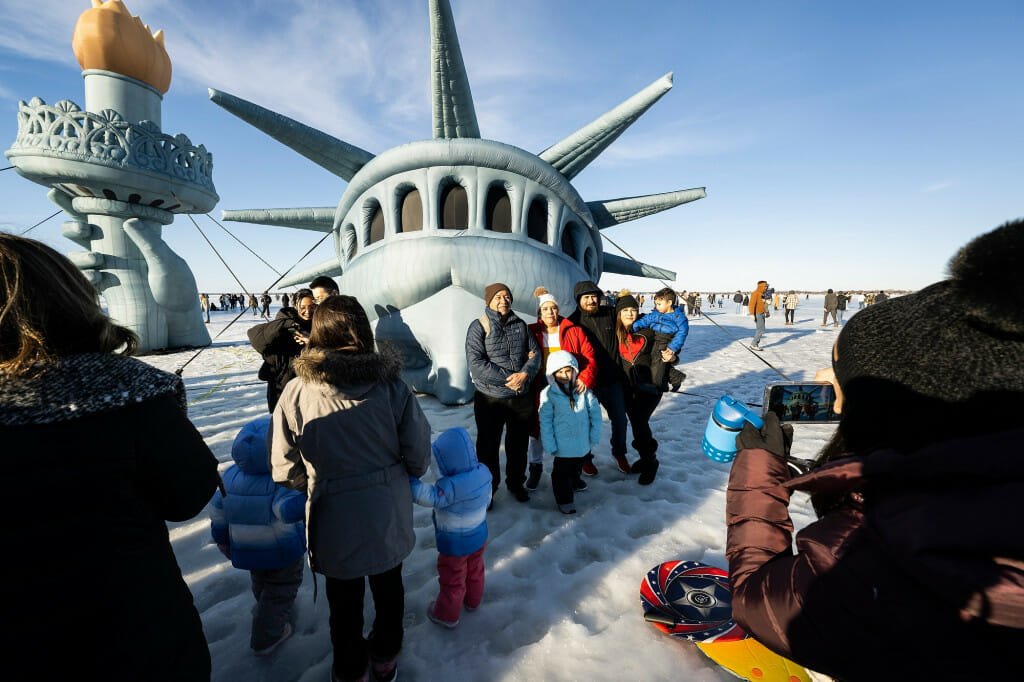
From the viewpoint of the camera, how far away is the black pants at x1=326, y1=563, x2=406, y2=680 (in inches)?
66.4

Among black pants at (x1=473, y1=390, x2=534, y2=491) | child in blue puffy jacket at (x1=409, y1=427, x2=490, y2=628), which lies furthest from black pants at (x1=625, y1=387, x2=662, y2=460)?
child in blue puffy jacket at (x1=409, y1=427, x2=490, y2=628)

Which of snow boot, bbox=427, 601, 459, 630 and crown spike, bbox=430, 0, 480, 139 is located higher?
crown spike, bbox=430, 0, 480, 139

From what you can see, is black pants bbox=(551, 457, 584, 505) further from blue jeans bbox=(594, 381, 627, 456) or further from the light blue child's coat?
blue jeans bbox=(594, 381, 627, 456)

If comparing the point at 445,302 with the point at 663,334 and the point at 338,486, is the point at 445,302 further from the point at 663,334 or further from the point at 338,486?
the point at 338,486

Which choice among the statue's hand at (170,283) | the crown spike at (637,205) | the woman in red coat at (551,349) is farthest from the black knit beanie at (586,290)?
the statue's hand at (170,283)

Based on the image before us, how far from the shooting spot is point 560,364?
3.11 meters

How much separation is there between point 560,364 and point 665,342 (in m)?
1.21

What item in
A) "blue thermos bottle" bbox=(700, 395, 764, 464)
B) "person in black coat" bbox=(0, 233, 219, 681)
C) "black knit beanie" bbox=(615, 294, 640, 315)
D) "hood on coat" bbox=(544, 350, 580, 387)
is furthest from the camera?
"black knit beanie" bbox=(615, 294, 640, 315)

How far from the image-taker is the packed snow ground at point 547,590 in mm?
1887

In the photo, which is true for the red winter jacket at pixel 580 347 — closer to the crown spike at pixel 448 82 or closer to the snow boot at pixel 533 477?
the snow boot at pixel 533 477

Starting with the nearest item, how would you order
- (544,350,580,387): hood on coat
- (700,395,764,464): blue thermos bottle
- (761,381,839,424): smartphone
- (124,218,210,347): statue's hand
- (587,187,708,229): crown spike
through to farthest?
(700,395,764,464): blue thermos bottle < (761,381,839,424): smartphone < (544,350,580,387): hood on coat < (587,187,708,229): crown spike < (124,218,210,347): statue's hand

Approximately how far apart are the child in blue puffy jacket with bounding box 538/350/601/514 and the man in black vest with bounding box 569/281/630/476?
544mm

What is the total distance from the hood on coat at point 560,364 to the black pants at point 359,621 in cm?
180

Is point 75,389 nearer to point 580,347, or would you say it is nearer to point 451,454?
point 451,454
